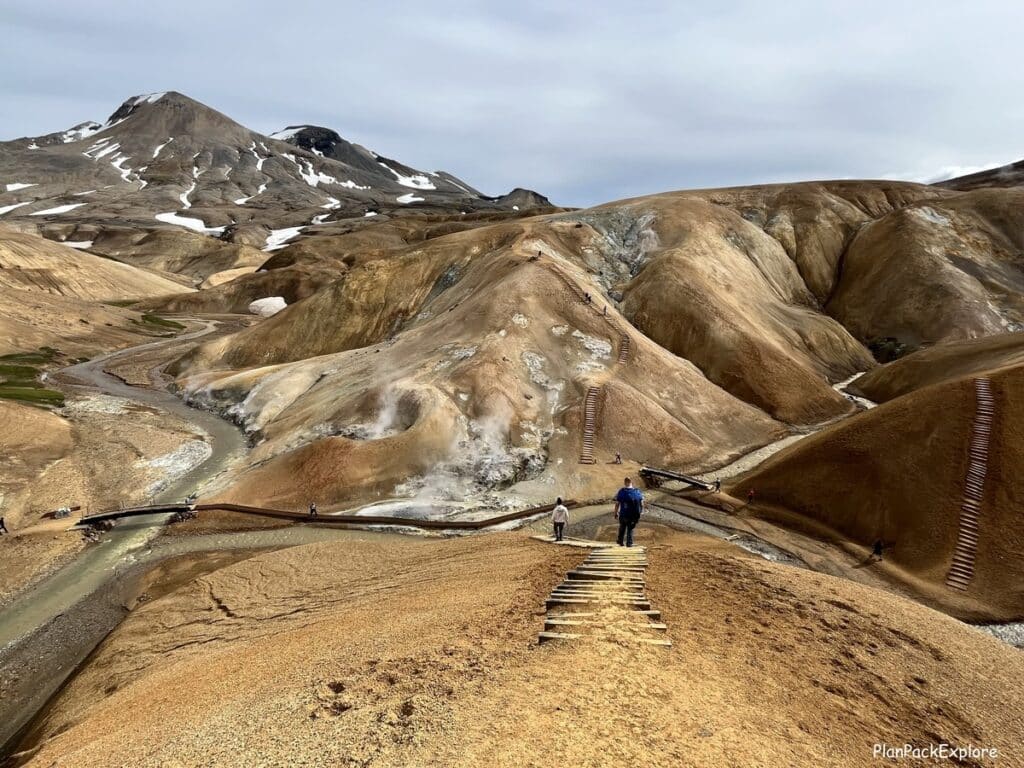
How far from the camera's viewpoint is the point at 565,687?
8633 millimetres

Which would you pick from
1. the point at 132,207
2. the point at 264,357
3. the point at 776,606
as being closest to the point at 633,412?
the point at 776,606

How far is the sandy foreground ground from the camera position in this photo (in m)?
7.67

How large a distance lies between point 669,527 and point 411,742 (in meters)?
21.7

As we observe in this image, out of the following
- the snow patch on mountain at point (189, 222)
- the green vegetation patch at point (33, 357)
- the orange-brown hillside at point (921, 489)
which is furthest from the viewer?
the snow patch on mountain at point (189, 222)

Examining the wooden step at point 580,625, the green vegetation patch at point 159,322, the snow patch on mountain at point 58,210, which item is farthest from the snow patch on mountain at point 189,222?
the wooden step at point 580,625

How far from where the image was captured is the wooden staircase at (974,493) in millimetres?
21781

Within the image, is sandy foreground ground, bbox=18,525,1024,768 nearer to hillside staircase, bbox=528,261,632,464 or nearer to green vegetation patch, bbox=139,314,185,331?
hillside staircase, bbox=528,261,632,464

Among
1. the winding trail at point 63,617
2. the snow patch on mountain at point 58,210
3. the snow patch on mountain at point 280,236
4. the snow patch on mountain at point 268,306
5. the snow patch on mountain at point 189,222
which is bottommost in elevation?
the winding trail at point 63,617

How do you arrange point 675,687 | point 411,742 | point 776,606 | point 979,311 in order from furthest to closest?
point 979,311
point 776,606
point 675,687
point 411,742

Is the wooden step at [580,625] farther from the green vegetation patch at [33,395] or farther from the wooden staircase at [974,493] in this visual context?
the green vegetation patch at [33,395]

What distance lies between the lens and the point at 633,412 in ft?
122

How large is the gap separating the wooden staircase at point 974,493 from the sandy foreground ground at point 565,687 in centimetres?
1050

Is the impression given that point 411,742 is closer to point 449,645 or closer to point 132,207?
point 449,645

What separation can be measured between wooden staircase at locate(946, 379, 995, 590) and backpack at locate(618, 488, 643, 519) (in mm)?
15050
